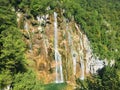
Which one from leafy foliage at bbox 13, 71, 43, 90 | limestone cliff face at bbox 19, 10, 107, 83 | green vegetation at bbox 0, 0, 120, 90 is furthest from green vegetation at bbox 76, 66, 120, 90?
limestone cliff face at bbox 19, 10, 107, 83

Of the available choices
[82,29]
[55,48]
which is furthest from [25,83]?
[82,29]

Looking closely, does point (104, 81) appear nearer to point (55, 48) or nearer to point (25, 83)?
point (25, 83)

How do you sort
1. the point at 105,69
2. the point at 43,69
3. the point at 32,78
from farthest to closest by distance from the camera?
the point at 43,69 < the point at 32,78 < the point at 105,69

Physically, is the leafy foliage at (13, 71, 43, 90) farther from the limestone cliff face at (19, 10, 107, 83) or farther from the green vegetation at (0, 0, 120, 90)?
the limestone cliff face at (19, 10, 107, 83)

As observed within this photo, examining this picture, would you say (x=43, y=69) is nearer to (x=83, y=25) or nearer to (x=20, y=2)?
(x=20, y=2)

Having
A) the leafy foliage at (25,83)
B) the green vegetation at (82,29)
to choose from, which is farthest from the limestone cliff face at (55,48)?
the leafy foliage at (25,83)

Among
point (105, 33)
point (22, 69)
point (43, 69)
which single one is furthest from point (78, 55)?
point (22, 69)
